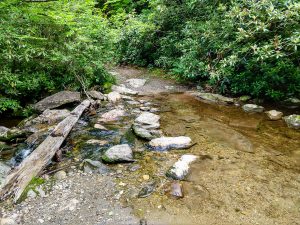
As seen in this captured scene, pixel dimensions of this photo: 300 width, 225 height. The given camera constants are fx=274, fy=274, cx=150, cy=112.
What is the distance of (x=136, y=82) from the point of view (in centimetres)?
963

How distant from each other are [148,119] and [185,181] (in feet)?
7.62

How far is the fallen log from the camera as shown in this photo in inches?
135

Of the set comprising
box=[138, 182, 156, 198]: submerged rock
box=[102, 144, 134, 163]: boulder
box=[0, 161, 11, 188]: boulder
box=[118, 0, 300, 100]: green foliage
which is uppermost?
box=[118, 0, 300, 100]: green foliage

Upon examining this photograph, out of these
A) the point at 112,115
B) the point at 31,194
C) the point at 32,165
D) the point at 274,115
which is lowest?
the point at 274,115

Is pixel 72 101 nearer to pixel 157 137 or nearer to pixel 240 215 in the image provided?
pixel 157 137

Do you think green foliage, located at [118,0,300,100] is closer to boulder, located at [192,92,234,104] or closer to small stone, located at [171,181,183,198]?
boulder, located at [192,92,234,104]

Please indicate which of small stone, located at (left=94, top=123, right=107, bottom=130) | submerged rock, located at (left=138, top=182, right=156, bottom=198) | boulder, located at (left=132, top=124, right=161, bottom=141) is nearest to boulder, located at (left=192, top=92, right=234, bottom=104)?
boulder, located at (left=132, top=124, right=161, bottom=141)

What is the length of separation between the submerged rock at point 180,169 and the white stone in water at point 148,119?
1630 millimetres

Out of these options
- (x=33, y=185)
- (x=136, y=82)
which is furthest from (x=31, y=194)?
(x=136, y=82)

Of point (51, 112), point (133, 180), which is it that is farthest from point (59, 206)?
point (51, 112)

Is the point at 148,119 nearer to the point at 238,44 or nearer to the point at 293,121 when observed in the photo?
the point at 293,121

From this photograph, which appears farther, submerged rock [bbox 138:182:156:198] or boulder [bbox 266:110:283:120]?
boulder [bbox 266:110:283:120]

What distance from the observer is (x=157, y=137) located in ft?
17.0

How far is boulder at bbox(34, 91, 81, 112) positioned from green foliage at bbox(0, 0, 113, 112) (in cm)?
43
